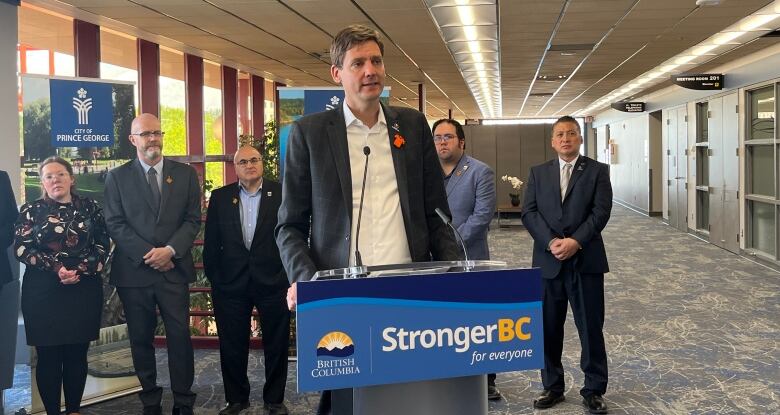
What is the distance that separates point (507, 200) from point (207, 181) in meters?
12.1

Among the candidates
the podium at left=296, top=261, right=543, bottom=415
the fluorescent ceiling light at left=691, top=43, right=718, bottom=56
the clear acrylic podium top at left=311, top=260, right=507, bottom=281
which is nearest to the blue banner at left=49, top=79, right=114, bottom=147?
the clear acrylic podium top at left=311, top=260, right=507, bottom=281

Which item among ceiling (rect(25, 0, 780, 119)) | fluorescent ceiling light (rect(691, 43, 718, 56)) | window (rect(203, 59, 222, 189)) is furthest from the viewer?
window (rect(203, 59, 222, 189))

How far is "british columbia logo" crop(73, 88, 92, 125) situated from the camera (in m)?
4.77

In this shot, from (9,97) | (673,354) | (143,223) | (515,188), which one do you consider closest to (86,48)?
(9,97)

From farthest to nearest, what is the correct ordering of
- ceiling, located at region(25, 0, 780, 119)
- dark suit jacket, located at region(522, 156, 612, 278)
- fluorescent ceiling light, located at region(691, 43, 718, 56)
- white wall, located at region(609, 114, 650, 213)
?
white wall, located at region(609, 114, 650, 213) < fluorescent ceiling light, located at region(691, 43, 718, 56) < ceiling, located at region(25, 0, 780, 119) < dark suit jacket, located at region(522, 156, 612, 278)

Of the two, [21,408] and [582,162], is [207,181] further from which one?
[582,162]

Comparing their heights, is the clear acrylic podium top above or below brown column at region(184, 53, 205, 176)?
below

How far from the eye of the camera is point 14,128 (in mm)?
5211

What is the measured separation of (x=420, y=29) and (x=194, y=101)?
16.0 feet

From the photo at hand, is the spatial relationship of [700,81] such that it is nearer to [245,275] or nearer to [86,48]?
[86,48]

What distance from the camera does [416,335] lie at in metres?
1.54

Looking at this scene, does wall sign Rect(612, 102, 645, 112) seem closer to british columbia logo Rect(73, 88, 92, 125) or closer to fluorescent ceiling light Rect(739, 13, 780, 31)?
fluorescent ceiling light Rect(739, 13, 780, 31)

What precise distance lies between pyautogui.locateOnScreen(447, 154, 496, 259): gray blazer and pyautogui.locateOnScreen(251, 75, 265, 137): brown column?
11.5 m

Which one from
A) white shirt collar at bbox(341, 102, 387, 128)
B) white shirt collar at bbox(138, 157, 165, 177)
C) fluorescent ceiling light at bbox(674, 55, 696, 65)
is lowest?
white shirt collar at bbox(138, 157, 165, 177)
